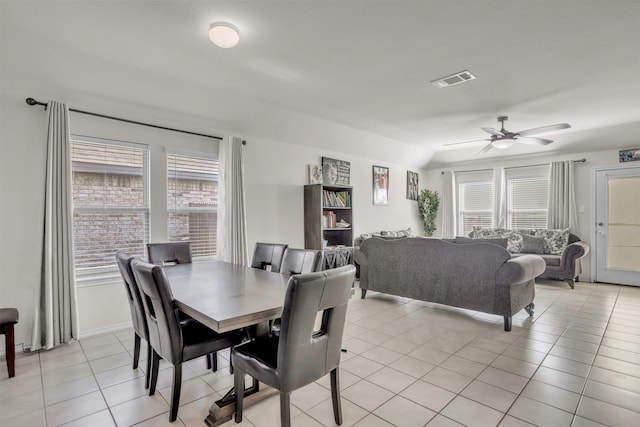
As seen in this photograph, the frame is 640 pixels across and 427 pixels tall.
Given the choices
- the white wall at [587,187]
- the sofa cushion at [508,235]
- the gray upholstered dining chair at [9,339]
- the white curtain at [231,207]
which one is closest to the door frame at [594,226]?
the white wall at [587,187]

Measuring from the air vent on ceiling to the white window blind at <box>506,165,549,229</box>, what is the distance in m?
4.16

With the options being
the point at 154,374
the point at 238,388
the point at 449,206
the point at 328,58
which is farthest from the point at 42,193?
the point at 449,206

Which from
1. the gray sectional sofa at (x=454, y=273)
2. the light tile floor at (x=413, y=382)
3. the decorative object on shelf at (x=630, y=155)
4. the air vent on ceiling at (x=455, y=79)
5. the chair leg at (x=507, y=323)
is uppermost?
the air vent on ceiling at (x=455, y=79)

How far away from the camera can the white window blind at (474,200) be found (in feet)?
23.1

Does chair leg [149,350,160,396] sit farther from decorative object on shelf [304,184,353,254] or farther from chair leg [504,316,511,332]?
chair leg [504,316,511,332]

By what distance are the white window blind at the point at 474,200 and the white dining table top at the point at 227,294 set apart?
242 inches

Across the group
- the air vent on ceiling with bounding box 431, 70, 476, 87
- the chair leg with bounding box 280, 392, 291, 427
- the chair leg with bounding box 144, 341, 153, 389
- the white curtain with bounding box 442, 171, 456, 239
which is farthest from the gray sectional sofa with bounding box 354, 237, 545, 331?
the white curtain with bounding box 442, 171, 456, 239

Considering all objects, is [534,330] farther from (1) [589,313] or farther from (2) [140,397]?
(2) [140,397]

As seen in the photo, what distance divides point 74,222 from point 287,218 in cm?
260

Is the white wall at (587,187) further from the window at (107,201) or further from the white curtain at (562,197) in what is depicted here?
the window at (107,201)

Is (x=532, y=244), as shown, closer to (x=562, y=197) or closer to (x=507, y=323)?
(x=562, y=197)

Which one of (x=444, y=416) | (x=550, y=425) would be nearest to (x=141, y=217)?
(x=444, y=416)

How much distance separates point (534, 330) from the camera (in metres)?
3.31

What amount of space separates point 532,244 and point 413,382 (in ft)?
16.0
